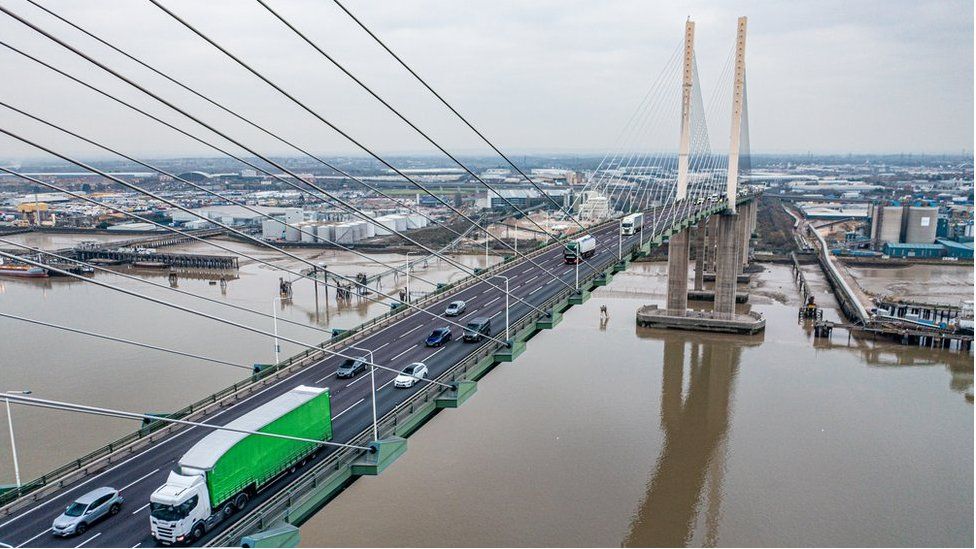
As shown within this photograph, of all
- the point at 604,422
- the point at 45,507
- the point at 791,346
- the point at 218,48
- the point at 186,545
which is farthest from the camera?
the point at 791,346

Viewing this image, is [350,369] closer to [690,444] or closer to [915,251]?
[690,444]

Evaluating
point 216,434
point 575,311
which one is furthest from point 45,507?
point 575,311

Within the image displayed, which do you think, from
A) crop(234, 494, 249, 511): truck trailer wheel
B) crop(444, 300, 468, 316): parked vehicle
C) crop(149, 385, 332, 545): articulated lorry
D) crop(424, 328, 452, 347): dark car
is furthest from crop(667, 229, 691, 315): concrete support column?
Answer: crop(234, 494, 249, 511): truck trailer wheel

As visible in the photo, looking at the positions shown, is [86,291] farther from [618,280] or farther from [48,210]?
[48,210]

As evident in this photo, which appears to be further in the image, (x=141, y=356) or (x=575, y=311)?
(x=575, y=311)

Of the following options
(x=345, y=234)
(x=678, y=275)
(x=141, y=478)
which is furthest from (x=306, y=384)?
(x=345, y=234)

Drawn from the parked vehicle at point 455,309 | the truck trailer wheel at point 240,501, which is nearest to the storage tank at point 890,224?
the parked vehicle at point 455,309

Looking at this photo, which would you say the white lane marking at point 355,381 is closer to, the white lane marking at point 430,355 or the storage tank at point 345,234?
the white lane marking at point 430,355

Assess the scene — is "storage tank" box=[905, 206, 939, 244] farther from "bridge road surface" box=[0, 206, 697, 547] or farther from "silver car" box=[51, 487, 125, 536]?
"silver car" box=[51, 487, 125, 536]
